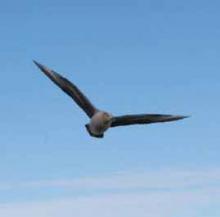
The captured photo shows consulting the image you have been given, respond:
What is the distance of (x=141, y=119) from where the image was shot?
2905 cm

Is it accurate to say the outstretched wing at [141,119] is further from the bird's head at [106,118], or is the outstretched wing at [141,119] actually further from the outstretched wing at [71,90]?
the outstretched wing at [71,90]

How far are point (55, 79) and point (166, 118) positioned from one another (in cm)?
702

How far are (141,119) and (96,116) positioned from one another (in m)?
2.74

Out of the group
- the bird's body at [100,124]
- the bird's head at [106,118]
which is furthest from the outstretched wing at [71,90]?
the bird's head at [106,118]

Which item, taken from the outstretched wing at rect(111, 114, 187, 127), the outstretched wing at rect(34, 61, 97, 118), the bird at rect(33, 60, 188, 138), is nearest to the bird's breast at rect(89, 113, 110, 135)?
the bird at rect(33, 60, 188, 138)

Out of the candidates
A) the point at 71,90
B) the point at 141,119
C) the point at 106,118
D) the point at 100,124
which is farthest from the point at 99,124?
the point at 71,90

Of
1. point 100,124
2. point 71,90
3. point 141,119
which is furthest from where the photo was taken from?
point 71,90

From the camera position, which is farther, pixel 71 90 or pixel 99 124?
pixel 71 90

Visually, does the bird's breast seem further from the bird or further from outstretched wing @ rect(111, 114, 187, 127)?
outstretched wing @ rect(111, 114, 187, 127)

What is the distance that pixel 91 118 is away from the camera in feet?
91.2

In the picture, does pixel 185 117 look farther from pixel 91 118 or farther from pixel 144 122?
pixel 91 118

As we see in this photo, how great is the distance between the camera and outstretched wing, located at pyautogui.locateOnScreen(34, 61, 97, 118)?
2877cm

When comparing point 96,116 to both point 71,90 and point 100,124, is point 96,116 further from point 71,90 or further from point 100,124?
point 71,90

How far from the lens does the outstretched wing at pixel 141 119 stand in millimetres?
28228
